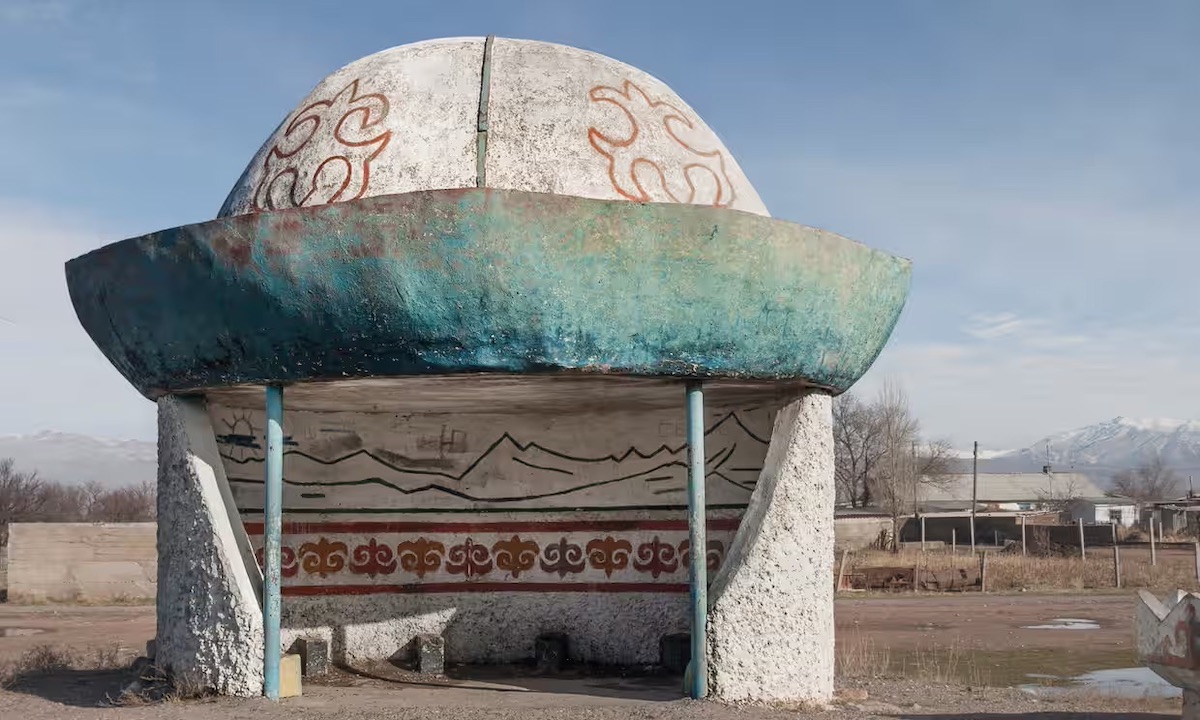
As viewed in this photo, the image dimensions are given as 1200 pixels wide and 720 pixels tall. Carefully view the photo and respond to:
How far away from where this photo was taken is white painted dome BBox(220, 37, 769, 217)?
26.6 ft

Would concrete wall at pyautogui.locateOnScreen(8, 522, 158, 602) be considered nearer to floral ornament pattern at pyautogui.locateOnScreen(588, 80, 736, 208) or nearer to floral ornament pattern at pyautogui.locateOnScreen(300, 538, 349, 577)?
floral ornament pattern at pyautogui.locateOnScreen(300, 538, 349, 577)

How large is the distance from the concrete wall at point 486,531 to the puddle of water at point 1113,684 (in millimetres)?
3843

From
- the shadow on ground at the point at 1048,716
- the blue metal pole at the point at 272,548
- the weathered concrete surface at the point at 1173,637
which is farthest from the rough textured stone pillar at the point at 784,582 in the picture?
the blue metal pole at the point at 272,548

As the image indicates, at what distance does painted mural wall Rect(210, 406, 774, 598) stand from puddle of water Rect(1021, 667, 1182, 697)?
3.93 m

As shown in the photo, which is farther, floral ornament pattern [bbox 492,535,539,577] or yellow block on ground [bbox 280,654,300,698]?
floral ornament pattern [bbox 492,535,539,577]

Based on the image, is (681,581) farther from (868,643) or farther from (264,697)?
(868,643)

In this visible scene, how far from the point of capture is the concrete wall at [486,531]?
407 inches

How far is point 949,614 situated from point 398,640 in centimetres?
1245

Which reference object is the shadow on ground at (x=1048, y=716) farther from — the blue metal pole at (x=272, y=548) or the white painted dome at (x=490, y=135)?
the blue metal pole at (x=272, y=548)

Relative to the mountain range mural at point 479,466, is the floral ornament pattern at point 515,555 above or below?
below

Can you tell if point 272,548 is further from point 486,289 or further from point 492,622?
point 492,622

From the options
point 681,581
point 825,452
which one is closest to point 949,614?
point 681,581

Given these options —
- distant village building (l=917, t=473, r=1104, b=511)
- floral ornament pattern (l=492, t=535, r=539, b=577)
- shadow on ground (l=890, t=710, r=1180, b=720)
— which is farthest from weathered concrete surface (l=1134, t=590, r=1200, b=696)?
distant village building (l=917, t=473, r=1104, b=511)

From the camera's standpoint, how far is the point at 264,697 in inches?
306
